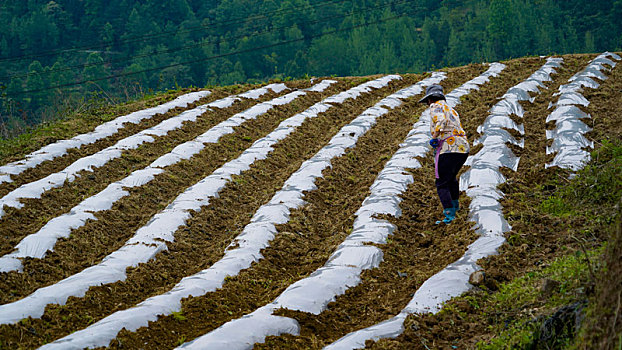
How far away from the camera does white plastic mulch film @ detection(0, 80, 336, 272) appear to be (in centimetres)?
548

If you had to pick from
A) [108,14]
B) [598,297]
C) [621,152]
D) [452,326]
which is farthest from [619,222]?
[108,14]

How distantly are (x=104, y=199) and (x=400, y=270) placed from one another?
4101 mm

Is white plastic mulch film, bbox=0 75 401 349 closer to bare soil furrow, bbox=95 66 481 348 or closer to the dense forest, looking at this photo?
bare soil furrow, bbox=95 66 481 348

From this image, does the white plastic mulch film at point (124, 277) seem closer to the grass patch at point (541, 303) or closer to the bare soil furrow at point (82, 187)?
the bare soil furrow at point (82, 187)

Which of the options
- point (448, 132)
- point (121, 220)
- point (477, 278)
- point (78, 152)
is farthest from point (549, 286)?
point (78, 152)

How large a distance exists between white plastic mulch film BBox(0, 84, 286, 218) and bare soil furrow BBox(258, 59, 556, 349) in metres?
4.50

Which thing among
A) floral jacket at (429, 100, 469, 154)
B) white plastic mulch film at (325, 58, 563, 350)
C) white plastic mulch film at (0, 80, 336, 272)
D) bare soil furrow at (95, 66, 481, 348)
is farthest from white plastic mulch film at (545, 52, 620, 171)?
white plastic mulch film at (0, 80, 336, 272)

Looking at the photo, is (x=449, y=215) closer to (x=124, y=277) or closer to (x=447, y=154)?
(x=447, y=154)

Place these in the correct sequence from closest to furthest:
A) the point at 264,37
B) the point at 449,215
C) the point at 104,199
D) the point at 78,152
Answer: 1. the point at 449,215
2. the point at 104,199
3. the point at 78,152
4. the point at 264,37

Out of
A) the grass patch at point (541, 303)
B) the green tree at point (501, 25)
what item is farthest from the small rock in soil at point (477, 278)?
the green tree at point (501, 25)

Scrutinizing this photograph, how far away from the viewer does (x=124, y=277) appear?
5043 millimetres

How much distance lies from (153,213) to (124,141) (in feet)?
9.44

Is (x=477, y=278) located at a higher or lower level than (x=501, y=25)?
higher

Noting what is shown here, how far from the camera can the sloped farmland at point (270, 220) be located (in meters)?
4.18
